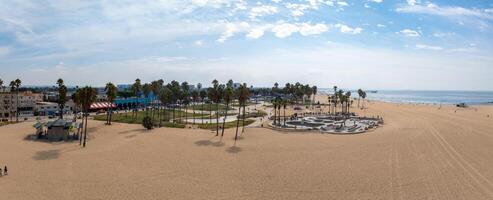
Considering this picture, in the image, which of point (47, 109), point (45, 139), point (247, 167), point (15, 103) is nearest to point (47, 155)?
point (45, 139)

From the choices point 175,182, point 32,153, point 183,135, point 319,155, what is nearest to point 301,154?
point 319,155

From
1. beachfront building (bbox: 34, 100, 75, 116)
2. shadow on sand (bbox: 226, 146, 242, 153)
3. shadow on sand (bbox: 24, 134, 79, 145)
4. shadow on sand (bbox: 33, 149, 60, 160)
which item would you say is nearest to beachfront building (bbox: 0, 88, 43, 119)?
beachfront building (bbox: 34, 100, 75, 116)

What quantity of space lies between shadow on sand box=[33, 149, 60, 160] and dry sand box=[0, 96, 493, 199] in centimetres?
10

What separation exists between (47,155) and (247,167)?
75.0ft

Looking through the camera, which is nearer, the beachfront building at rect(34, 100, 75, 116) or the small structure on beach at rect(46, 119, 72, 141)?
the small structure on beach at rect(46, 119, 72, 141)

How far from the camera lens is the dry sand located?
2817 centimetres

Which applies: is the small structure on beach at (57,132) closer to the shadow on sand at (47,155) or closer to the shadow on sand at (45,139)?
the shadow on sand at (45,139)

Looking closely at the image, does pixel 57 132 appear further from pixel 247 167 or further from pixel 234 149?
pixel 247 167

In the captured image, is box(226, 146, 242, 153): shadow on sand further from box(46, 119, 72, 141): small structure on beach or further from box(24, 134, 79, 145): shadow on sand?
box(46, 119, 72, 141): small structure on beach

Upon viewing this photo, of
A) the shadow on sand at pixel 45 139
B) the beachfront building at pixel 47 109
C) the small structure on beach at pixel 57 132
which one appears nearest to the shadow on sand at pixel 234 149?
the shadow on sand at pixel 45 139

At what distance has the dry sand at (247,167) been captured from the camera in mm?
28172

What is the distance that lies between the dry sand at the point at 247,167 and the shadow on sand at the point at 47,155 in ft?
0.33

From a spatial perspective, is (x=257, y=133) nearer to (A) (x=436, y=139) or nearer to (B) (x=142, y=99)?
(A) (x=436, y=139)

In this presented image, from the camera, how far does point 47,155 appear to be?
131 ft
